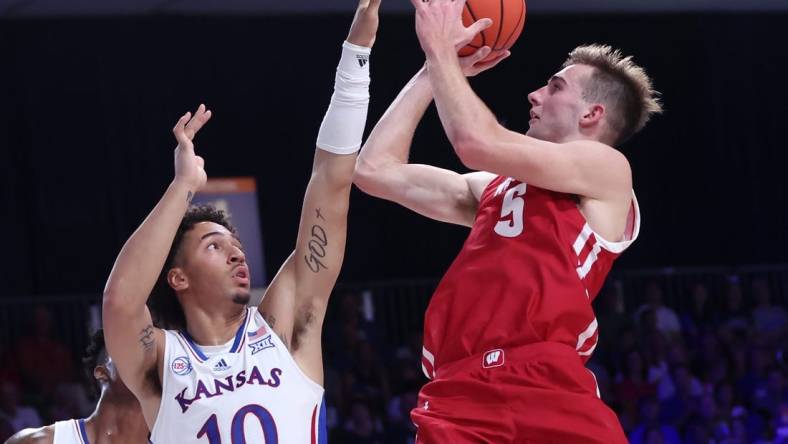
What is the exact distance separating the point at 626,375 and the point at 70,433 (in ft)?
19.8

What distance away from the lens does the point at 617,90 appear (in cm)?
392

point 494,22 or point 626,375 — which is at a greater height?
point 494,22

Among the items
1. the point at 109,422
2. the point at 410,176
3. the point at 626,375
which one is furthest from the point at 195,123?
the point at 626,375

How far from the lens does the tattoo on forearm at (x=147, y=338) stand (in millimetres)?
3603

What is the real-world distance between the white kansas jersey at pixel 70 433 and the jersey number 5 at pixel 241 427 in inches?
45.2

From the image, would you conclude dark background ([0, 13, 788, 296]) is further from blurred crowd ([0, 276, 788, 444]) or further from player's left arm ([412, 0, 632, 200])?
player's left arm ([412, 0, 632, 200])

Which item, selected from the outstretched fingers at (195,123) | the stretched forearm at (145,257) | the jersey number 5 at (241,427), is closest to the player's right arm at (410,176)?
the outstretched fingers at (195,123)

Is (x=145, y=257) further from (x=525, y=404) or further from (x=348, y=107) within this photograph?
(x=525, y=404)

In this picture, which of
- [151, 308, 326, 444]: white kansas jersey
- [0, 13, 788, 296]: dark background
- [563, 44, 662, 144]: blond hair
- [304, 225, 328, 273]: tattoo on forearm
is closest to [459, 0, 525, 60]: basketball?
[563, 44, 662, 144]: blond hair

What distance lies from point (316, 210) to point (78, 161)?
24.8ft

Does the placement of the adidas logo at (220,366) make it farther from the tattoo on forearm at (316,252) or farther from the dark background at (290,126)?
the dark background at (290,126)

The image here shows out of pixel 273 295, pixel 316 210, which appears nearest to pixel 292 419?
pixel 273 295

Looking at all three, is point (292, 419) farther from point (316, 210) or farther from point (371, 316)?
point (371, 316)

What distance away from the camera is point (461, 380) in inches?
141
